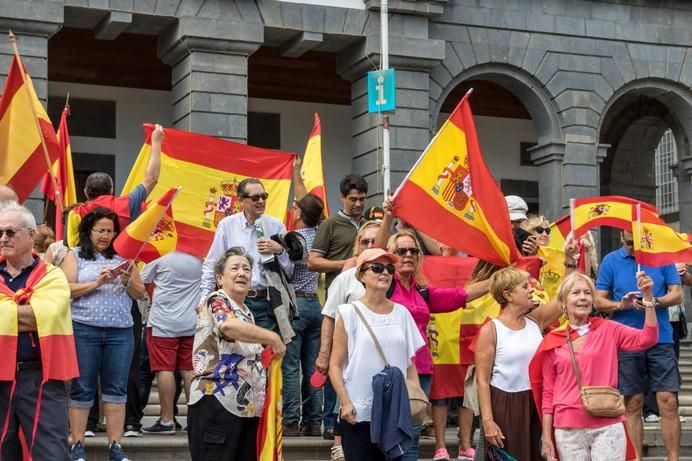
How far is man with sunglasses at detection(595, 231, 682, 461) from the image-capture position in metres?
10.1

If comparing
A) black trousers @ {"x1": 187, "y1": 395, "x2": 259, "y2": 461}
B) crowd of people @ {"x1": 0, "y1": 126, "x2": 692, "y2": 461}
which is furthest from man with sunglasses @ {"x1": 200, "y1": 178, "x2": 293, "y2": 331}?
black trousers @ {"x1": 187, "y1": 395, "x2": 259, "y2": 461}

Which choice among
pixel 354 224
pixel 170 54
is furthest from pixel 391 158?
pixel 354 224

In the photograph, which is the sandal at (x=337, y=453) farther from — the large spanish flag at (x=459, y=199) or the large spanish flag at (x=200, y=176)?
the large spanish flag at (x=200, y=176)

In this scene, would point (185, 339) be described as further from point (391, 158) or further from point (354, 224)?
point (391, 158)

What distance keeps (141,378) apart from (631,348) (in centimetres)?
429

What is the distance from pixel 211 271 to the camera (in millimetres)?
9773

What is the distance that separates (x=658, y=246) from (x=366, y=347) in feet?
10.9

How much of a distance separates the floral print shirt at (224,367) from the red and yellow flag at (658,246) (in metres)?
3.65

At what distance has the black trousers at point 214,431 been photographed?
25.0 ft

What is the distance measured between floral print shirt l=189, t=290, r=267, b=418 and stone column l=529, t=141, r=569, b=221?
41.7 ft

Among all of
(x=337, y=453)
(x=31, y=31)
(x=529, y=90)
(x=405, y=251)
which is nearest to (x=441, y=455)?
(x=337, y=453)

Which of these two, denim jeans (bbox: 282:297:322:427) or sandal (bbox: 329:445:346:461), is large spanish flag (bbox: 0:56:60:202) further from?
sandal (bbox: 329:445:346:461)

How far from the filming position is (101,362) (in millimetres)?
8828

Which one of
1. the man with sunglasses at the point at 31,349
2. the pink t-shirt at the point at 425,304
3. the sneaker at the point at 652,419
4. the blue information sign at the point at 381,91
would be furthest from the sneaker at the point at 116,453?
the blue information sign at the point at 381,91
